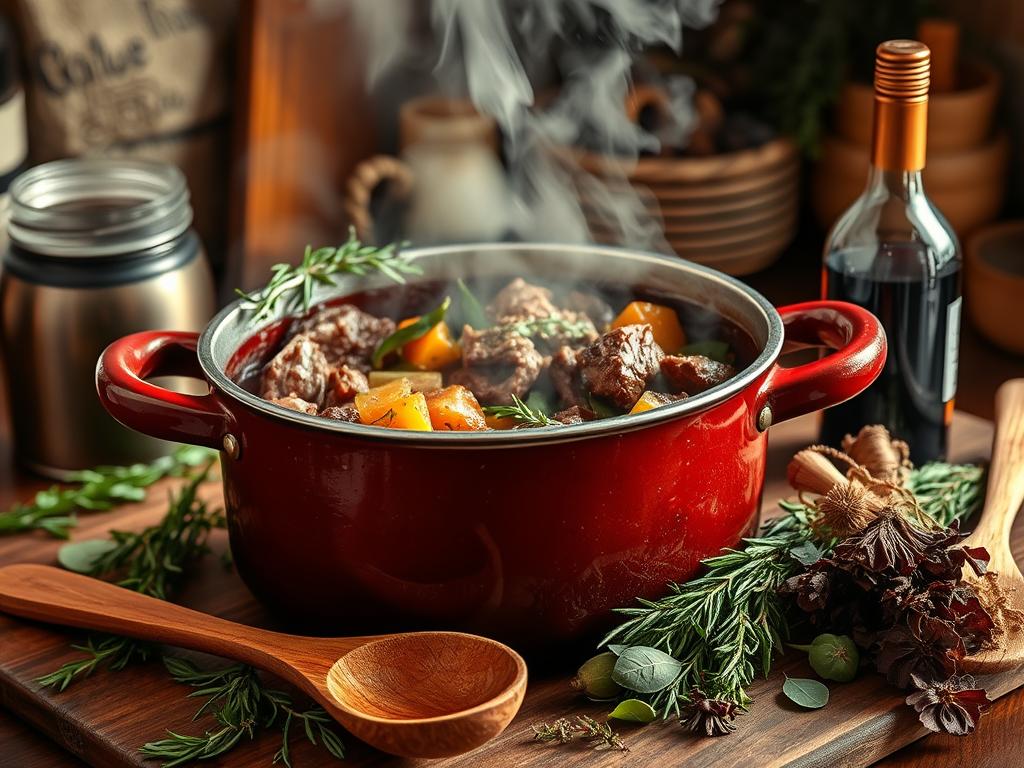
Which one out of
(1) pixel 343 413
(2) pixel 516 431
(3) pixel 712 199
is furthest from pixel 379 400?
(3) pixel 712 199

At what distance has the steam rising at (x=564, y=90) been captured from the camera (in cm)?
234

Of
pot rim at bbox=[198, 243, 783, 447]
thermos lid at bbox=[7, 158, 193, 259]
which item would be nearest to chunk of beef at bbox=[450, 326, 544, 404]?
pot rim at bbox=[198, 243, 783, 447]

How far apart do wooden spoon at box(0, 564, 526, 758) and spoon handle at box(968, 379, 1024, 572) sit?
2.10ft

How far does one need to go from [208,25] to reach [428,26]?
0.59m

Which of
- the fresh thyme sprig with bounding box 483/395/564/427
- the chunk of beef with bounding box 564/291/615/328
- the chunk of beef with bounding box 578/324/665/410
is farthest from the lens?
the chunk of beef with bounding box 564/291/615/328

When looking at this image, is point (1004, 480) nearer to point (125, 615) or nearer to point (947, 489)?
point (947, 489)

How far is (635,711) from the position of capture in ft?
4.35

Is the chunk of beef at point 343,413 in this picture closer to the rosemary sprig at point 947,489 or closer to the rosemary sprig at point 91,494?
the rosemary sprig at point 91,494

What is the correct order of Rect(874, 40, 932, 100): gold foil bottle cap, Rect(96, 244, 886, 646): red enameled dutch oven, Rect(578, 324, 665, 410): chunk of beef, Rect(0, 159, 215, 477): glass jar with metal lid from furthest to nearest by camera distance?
Rect(0, 159, 215, 477): glass jar with metal lid → Rect(874, 40, 932, 100): gold foil bottle cap → Rect(578, 324, 665, 410): chunk of beef → Rect(96, 244, 886, 646): red enameled dutch oven

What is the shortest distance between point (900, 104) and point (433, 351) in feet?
2.18

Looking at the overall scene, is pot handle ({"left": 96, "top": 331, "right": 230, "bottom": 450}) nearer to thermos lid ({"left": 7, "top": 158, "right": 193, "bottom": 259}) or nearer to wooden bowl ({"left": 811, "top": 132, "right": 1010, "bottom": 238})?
thermos lid ({"left": 7, "top": 158, "right": 193, "bottom": 259})

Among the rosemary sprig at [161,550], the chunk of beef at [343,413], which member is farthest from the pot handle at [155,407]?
the rosemary sprig at [161,550]

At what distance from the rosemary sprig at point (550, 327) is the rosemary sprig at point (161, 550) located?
46 centimetres

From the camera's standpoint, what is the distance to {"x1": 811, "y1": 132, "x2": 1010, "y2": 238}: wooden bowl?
2537 mm
